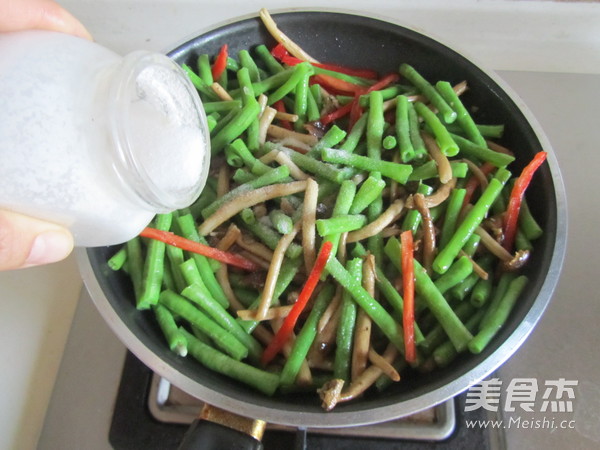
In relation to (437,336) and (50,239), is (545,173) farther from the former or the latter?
(50,239)

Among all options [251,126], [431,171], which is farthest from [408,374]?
[251,126]

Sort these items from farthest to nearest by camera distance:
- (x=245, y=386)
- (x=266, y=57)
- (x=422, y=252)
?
(x=266, y=57)
(x=422, y=252)
(x=245, y=386)

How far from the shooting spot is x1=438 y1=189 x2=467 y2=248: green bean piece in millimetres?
1082

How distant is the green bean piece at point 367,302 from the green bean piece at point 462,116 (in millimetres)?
450

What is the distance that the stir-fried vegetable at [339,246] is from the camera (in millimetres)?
969

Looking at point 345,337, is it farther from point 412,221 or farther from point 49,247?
point 49,247

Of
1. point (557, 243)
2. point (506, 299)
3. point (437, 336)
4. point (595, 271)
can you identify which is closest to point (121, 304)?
point (437, 336)

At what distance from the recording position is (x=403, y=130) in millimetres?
1152

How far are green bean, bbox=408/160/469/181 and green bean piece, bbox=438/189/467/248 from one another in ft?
0.13

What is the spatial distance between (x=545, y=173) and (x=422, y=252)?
0.28m

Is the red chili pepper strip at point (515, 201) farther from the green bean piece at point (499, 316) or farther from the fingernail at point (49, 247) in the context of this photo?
the fingernail at point (49, 247)

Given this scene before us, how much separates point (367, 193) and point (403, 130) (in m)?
0.19

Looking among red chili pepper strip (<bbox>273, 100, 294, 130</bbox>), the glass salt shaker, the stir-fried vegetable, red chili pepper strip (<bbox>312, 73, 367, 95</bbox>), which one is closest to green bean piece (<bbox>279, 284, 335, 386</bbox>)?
the stir-fried vegetable

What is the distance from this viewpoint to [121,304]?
98 centimetres
